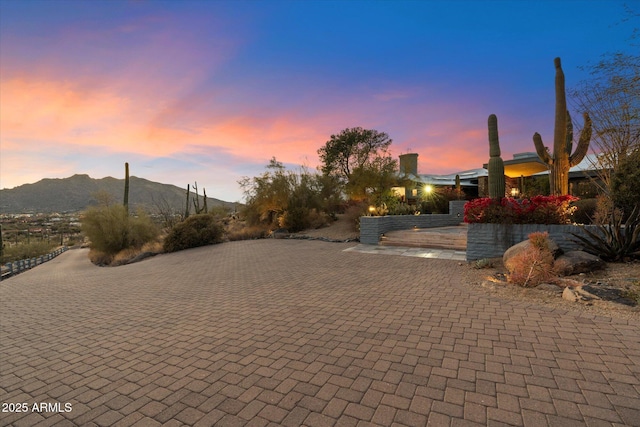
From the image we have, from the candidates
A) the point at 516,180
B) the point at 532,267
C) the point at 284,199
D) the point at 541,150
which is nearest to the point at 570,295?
the point at 532,267

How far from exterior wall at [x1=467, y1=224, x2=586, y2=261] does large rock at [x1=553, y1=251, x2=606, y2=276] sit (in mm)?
1170

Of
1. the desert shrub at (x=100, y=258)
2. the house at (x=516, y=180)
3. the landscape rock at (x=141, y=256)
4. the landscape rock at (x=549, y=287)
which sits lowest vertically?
the desert shrub at (x=100, y=258)

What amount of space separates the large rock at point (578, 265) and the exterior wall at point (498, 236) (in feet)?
3.84

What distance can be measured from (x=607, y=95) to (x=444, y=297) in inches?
299

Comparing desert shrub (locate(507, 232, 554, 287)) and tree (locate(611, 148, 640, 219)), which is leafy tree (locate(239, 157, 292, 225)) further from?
tree (locate(611, 148, 640, 219))

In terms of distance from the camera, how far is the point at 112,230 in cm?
1639

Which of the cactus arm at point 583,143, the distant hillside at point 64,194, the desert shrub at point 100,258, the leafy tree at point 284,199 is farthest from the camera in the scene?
the distant hillside at point 64,194

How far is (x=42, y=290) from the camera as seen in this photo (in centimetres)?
798

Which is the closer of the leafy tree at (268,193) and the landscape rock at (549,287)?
the landscape rock at (549,287)

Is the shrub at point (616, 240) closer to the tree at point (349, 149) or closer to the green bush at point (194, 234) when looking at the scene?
the green bush at point (194, 234)

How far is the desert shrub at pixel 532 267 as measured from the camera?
5371 mm

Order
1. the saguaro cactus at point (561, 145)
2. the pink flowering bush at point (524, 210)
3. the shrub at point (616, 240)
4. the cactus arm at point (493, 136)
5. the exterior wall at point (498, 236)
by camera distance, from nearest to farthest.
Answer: the shrub at point (616, 240) < the exterior wall at point (498, 236) < the pink flowering bush at point (524, 210) < the saguaro cactus at point (561, 145) < the cactus arm at point (493, 136)

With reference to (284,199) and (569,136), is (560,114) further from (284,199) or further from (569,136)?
(284,199)

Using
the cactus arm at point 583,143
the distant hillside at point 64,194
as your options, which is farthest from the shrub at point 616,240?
the distant hillside at point 64,194
